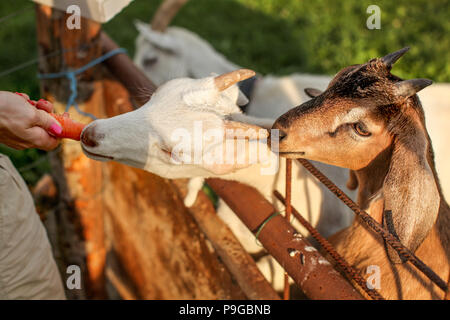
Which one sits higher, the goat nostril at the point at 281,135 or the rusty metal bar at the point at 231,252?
the goat nostril at the point at 281,135

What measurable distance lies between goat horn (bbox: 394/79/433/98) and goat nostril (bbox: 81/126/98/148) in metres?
1.19

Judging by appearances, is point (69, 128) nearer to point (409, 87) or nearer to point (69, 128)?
point (69, 128)

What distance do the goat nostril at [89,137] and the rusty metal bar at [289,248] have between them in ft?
2.19

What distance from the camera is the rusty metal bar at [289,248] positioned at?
1.61 meters

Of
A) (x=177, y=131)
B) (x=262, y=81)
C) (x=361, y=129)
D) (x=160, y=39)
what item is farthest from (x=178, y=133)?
(x=160, y=39)

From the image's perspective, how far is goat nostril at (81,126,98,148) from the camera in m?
1.82

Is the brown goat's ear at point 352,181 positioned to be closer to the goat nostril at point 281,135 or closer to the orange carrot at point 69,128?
the goat nostril at point 281,135

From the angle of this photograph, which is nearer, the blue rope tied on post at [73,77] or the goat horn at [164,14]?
the blue rope tied on post at [73,77]

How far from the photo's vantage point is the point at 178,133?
1842mm

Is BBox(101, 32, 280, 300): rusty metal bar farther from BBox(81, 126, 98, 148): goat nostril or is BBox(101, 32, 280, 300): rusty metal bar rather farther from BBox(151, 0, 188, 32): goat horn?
BBox(151, 0, 188, 32): goat horn

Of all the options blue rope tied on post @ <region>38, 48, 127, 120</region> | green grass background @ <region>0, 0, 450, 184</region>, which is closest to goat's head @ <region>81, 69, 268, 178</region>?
blue rope tied on post @ <region>38, 48, 127, 120</region>

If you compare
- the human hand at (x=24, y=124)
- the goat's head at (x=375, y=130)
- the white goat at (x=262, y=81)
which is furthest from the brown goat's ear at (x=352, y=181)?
the human hand at (x=24, y=124)
